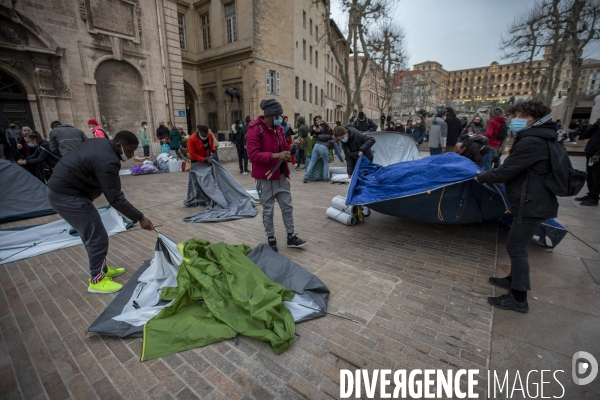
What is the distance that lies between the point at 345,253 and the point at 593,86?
9928 centimetres

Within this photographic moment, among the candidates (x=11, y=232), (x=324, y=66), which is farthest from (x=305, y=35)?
(x=11, y=232)

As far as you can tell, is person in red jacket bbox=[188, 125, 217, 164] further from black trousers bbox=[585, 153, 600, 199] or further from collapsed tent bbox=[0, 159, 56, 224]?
black trousers bbox=[585, 153, 600, 199]

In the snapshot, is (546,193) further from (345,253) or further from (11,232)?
(11,232)

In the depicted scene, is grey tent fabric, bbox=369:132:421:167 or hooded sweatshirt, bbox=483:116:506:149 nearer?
hooded sweatshirt, bbox=483:116:506:149

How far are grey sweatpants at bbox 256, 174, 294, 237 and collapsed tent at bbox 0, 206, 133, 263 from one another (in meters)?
2.69

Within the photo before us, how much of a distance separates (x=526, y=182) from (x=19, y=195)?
8323mm

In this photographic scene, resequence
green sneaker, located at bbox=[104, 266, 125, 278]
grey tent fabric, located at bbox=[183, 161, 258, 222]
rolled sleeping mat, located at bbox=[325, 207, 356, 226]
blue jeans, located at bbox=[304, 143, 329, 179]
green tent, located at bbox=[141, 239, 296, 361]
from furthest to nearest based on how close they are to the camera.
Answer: blue jeans, located at bbox=[304, 143, 329, 179] → grey tent fabric, located at bbox=[183, 161, 258, 222] → rolled sleeping mat, located at bbox=[325, 207, 356, 226] → green sneaker, located at bbox=[104, 266, 125, 278] → green tent, located at bbox=[141, 239, 296, 361]

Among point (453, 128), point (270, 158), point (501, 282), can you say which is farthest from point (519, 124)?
point (453, 128)

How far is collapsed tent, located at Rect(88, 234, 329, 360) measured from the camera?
7.50 feet

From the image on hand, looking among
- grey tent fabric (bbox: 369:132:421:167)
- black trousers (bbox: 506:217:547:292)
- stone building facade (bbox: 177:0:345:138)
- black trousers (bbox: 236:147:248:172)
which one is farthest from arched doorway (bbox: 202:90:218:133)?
black trousers (bbox: 506:217:547:292)

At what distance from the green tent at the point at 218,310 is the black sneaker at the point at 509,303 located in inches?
77.7

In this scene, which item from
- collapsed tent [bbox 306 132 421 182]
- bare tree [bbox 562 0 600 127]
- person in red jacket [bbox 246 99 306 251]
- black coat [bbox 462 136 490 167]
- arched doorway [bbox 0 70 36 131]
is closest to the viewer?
person in red jacket [bbox 246 99 306 251]

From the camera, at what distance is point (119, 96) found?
1368 cm

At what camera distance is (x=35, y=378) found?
78.5 inches
